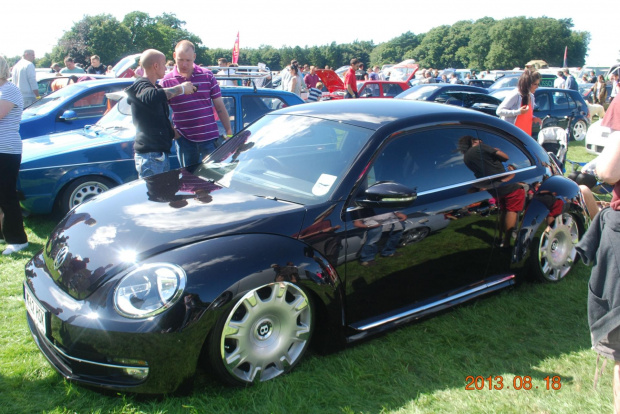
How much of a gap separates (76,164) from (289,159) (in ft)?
10.2

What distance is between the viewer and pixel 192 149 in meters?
5.39

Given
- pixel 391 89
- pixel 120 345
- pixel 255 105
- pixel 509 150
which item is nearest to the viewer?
pixel 120 345

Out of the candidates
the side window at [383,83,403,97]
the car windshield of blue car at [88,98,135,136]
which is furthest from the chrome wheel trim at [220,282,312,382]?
the side window at [383,83,403,97]

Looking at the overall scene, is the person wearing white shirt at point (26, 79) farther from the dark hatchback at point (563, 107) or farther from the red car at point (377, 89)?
the dark hatchback at point (563, 107)

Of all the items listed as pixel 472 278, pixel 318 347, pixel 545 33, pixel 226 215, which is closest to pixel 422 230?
pixel 472 278

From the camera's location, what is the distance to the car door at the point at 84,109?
703cm

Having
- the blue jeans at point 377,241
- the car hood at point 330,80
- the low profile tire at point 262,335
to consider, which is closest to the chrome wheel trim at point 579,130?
the car hood at point 330,80

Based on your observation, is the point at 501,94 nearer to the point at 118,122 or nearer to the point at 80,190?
the point at 118,122

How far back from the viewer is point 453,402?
2.73m

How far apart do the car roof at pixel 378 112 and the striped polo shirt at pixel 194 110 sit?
1538 mm

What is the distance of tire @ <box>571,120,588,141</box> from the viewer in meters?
13.4

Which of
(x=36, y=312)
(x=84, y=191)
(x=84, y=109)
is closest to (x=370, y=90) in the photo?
(x=84, y=109)

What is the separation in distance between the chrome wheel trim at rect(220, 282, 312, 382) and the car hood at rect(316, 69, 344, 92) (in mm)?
15559

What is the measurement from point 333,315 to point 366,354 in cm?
43
